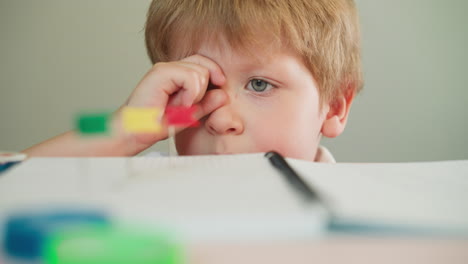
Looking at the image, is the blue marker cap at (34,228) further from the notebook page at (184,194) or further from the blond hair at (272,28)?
the blond hair at (272,28)

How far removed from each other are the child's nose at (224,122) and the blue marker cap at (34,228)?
48 cm

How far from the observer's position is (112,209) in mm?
324

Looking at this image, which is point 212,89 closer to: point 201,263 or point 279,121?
point 279,121

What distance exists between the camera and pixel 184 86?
0.74 metres

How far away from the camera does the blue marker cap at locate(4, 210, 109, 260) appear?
280 mm

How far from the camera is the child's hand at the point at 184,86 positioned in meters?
0.73

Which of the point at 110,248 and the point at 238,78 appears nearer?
the point at 110,248

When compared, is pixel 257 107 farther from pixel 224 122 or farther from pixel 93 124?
pixel 93 124

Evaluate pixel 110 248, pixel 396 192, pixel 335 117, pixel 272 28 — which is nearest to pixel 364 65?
pixel 335 117

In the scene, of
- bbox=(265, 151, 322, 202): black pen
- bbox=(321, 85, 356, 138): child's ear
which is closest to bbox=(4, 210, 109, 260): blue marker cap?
bbox=(265, 151, 322, 202): black pen

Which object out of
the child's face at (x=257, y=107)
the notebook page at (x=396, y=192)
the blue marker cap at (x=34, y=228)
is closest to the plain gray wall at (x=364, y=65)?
the child's face at (x=257, y=107)

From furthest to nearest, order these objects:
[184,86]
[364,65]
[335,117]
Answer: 1. [364,65]
2. [335,117]
3. [184,86]

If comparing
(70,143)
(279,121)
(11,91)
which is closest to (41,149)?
(70,143)

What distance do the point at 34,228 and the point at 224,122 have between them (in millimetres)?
504
